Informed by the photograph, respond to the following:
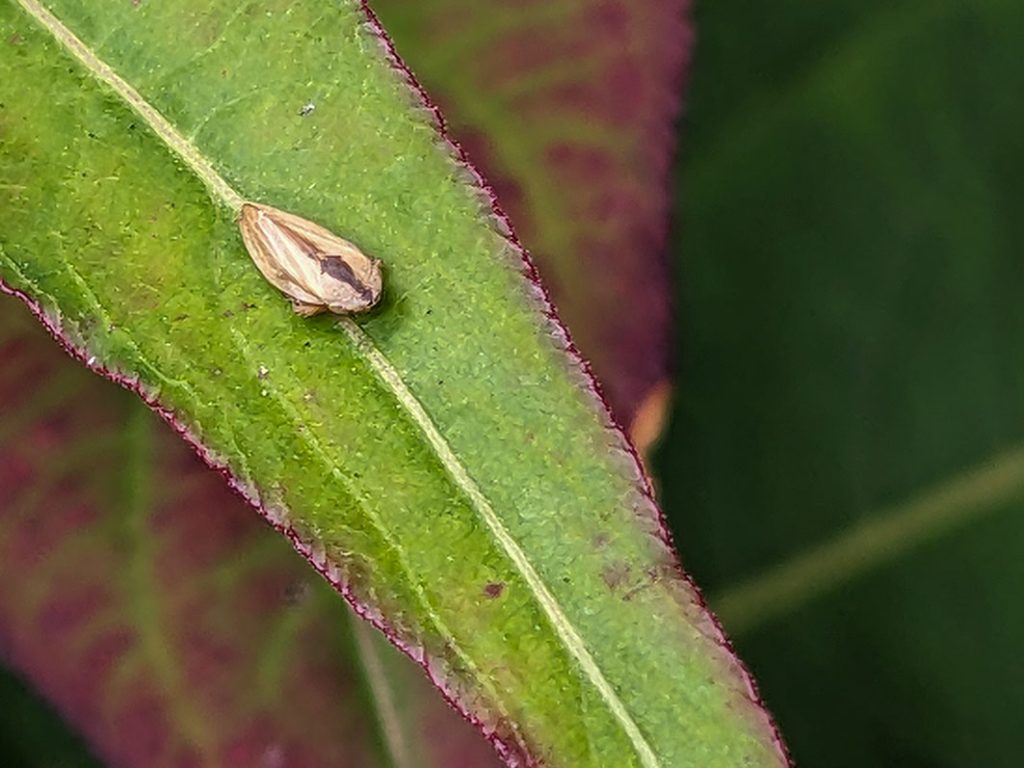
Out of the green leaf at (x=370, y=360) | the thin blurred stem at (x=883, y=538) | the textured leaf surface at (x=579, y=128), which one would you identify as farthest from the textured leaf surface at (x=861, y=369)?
the green leaf at (x=370, y=360)

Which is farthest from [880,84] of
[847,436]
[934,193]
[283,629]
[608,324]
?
[283,629]

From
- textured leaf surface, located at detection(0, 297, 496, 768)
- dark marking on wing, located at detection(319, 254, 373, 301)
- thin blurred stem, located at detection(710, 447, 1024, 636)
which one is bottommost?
thin blurred stem, located at detection(710, 447, 1024, 636)

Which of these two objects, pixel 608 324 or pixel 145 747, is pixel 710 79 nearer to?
pixel 608 324

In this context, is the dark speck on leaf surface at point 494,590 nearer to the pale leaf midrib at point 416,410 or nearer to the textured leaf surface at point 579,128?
the pale leaf midrib at point 416,410

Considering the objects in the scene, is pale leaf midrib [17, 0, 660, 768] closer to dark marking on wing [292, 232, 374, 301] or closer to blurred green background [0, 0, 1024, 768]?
dark marking on wing [292, 232, 374, 301]

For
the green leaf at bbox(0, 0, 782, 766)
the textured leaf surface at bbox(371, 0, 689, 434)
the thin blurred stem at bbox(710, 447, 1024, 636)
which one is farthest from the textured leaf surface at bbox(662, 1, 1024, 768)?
the green leaf at bbox(0, 0, 782, 766)

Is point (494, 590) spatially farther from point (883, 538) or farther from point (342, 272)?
point (883, 538)

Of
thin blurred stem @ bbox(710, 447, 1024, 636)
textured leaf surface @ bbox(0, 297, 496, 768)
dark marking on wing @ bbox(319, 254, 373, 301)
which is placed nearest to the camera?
dark marking on wing @ bbox(319, 254, 373, 301)
